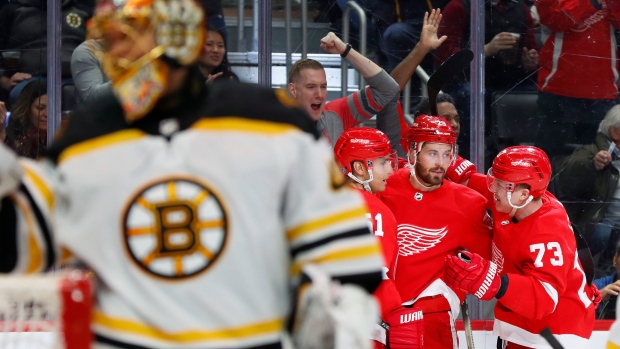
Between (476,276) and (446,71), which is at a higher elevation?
(446,71)

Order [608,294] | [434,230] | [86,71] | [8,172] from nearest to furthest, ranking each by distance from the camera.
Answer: [8,172] → [434,230] → [86,71] → [608,294]

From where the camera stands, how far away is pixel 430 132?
323 centimetres

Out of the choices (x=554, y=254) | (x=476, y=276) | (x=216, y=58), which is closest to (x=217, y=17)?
(x=216, y=58)

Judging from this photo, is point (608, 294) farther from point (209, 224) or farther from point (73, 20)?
point (209, 224)

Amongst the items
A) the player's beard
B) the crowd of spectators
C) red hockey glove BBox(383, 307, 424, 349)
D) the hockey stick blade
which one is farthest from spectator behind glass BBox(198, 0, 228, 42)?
the hockey stick blade

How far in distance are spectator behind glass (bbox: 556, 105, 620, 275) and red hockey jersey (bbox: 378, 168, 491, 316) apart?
2.08 feet

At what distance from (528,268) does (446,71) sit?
1.06 metres

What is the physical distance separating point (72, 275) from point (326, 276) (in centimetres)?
34

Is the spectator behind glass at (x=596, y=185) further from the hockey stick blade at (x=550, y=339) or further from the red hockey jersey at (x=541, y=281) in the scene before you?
the hockey stick blade at (x=550, y=339)

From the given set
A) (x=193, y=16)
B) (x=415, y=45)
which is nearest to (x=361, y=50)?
(x=415, y=45)

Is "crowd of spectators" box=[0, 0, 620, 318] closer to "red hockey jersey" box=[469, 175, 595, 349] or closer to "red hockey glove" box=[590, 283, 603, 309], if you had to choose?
"red hockey glove" box=[590, 283, 603, 309]

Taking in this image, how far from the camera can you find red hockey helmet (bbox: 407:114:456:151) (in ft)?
10.6

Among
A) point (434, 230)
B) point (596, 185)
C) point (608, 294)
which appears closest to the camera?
point (434, 230)

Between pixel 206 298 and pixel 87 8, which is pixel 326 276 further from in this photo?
pixel 87 8
